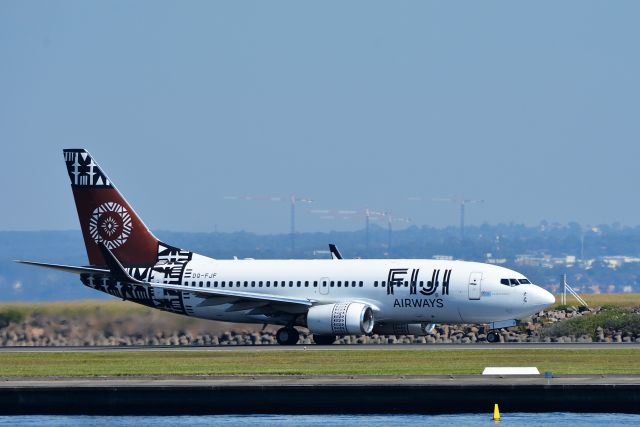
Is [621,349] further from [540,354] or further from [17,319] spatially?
[17,319]

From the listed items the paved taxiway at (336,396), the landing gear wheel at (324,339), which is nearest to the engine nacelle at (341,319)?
the landing gear wheel at (324,339)

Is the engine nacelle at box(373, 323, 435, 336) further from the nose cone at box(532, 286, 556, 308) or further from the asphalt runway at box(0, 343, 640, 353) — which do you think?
the nose cone at box(532, 286, 556, 308)

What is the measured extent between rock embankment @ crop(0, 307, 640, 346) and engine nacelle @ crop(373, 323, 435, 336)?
145cm

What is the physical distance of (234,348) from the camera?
57531 millimetres

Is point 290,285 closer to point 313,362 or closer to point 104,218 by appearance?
point 104,218

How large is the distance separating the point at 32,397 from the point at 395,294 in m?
24.0

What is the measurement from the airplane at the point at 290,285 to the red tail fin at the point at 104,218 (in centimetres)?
4

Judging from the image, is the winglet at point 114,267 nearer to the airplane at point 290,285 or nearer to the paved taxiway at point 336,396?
the airplane at point 290,285

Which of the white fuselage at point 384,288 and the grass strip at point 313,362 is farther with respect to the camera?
the white fuselage at point 384,288

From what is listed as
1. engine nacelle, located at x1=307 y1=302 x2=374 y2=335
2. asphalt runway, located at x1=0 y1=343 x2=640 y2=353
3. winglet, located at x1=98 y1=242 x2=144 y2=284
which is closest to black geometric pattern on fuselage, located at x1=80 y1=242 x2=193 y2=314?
winglet, located at x1=98 y1=242 x2=144 y2=284

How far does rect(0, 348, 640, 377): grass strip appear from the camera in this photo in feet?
142

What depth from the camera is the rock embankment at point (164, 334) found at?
65.1 metres

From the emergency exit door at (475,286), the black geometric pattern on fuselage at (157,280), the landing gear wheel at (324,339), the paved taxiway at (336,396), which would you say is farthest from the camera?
the black geometric pattern on fuselage at (157,280)

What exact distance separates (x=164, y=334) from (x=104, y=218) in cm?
555
